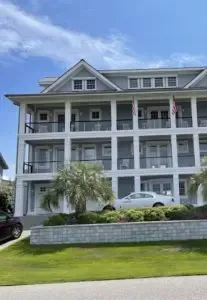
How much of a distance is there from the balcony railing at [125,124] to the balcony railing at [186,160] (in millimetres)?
4901

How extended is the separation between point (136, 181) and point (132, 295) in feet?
68.6

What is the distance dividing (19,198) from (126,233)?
14372 mm

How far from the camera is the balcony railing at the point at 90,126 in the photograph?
101ft

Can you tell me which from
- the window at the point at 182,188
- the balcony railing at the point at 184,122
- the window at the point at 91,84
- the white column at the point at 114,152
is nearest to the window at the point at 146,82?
the balcony railing at the point at 184,122

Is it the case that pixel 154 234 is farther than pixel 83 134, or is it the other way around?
pixel 83 134

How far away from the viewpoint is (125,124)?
101 feet

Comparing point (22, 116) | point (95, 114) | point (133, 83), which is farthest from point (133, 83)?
point (22, 116)

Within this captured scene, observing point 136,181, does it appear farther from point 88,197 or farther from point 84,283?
point 84,283

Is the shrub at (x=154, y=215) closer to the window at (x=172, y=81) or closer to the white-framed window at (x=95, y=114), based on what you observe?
the white-framed window at (x=95, y=114)

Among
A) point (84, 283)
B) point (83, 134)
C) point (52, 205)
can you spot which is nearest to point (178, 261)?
point (84, 283)

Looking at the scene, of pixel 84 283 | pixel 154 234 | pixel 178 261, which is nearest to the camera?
pixel 84 283

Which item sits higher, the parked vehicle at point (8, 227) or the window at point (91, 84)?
the window at point (91, 84)

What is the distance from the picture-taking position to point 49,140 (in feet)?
100

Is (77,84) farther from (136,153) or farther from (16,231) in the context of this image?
(16,231)
